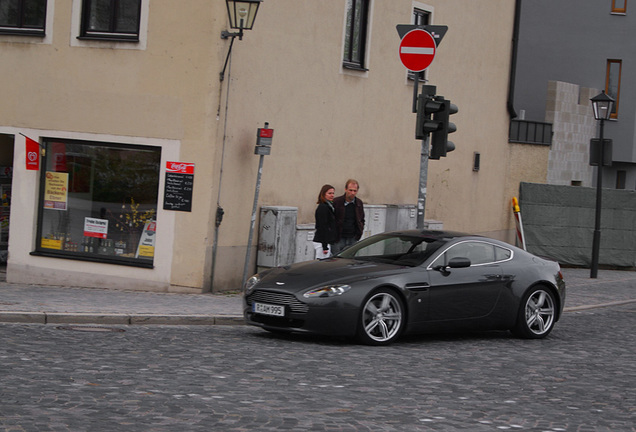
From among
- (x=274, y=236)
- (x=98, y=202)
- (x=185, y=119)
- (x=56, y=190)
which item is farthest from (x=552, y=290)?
(x=56, y=190)

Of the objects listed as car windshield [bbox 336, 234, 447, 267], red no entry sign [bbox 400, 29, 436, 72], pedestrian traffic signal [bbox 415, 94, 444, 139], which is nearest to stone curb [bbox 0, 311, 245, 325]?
car windshield [bbox 336, 234, 447, 267]

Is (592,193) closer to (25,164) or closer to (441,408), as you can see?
(25,164)

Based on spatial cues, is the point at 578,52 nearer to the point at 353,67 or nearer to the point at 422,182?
the point at 353,67

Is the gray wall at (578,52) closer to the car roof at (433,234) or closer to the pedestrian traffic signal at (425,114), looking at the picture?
the pedestrian traffic signal at (425,114)

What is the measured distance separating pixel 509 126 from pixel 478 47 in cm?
273

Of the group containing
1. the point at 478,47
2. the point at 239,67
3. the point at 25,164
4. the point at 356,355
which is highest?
the point at 478,47

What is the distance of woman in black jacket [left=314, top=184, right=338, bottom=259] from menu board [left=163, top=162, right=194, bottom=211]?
2.08 m

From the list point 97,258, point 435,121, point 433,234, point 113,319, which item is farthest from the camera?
point 97,258

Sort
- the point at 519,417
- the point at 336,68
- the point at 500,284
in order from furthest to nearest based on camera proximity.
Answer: the point at 336,68 < the point at 500,284 < the point at 519,417

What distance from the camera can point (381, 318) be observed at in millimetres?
11609

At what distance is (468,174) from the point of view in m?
23.6

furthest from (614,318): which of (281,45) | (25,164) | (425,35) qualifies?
(25,164)

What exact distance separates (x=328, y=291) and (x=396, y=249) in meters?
1.71

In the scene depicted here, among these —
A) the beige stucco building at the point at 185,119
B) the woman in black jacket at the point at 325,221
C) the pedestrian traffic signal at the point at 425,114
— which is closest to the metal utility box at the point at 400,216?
the beige stucco building at the point at 185,119
